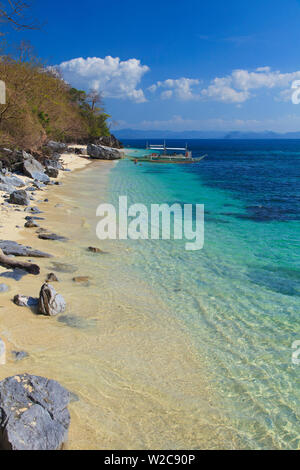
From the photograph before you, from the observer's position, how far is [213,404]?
4195 millimetres

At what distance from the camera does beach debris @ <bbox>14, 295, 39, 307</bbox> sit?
19.3 ft

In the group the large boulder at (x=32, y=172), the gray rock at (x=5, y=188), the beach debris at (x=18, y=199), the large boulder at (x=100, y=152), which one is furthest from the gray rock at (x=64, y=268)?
the large boulder at (x=100, y=152)

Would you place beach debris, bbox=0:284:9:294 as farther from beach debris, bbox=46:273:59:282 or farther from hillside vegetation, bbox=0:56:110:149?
hillside vegetation, bbox=0:56:110:149

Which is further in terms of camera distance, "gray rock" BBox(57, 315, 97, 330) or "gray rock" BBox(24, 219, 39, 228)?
"gray rock" BBox(24, 219, 39, 228)

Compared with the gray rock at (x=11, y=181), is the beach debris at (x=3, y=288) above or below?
below

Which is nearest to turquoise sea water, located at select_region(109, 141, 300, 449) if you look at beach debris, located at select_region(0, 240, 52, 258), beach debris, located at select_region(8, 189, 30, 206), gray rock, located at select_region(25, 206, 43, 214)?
beach debris, located at select_region(0, 240, 52, 258)

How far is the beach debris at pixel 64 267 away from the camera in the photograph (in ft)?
25.7

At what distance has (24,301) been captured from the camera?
592 cm

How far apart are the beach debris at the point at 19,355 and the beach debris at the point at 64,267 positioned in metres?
3.21

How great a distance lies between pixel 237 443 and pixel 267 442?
0.35 m

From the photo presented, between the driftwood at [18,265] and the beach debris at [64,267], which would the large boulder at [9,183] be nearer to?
the beach debris at [64,267]

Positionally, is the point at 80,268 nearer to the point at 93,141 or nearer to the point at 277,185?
the point at 277,185

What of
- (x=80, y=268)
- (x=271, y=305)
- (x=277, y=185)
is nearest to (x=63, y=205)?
(x=80, y=268)

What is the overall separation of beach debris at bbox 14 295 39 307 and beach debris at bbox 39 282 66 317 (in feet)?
0.84
